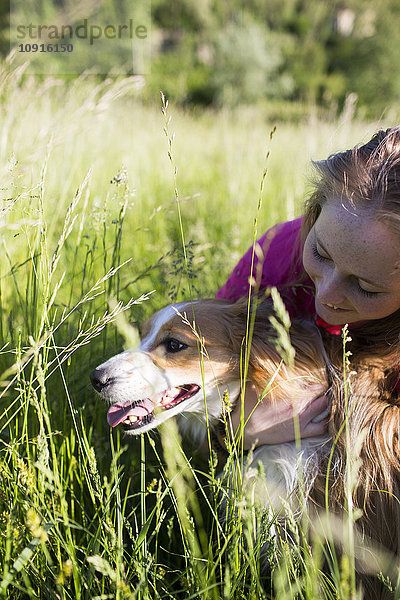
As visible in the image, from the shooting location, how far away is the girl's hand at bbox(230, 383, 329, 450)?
1.80m

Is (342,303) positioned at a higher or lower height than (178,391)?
higher

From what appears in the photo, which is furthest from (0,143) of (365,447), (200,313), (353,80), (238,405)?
(353,80)

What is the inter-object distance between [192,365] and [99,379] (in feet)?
1.19

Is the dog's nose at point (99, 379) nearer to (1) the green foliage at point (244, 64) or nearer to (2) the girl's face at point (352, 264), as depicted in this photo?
(2) the girl's face at point (352, 264)

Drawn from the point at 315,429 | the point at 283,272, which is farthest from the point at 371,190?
the point at 315,429

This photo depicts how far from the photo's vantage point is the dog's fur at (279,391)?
65.6 inches

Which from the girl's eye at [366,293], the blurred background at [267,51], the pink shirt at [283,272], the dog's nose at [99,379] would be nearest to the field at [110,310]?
the dog's nose at [99,379]

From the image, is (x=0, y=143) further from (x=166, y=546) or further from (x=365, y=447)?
(x=365, y=447)

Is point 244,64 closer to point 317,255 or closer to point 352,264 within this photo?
point 317,255

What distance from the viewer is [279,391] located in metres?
1.83

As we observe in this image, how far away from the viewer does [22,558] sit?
39.4 inches

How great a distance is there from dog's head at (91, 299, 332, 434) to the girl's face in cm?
24

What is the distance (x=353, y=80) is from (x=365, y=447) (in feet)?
93.3

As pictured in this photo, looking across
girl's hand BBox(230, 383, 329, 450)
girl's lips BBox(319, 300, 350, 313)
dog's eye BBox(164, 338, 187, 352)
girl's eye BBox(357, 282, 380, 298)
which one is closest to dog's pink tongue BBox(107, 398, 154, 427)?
dog's eye BBox(164, 338, 187, 352)
